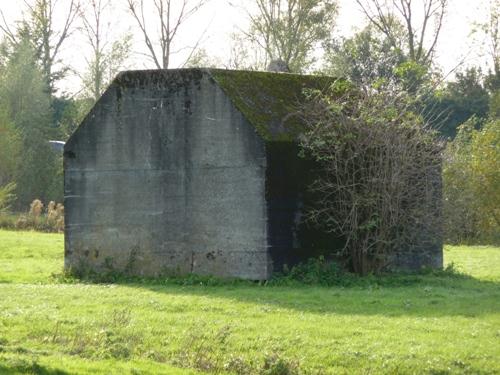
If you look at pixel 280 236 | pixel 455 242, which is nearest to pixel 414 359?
pixel 280 236

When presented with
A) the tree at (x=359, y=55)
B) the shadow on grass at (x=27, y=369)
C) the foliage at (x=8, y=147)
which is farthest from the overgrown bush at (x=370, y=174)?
the foliage at (x=8, y=147)

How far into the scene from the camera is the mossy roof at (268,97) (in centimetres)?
2144

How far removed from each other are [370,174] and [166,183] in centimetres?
440

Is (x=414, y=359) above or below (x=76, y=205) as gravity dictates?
below

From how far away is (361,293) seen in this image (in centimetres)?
1903

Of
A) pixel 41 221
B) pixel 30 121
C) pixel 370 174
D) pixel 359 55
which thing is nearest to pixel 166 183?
pixel 370 174

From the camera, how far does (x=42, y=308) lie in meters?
17.1

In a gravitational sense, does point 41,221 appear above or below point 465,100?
below

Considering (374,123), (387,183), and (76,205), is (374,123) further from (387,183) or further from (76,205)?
(76,205)

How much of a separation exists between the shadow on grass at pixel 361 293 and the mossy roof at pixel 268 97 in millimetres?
3246

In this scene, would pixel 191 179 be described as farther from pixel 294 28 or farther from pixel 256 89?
pixel 294 28

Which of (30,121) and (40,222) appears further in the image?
(30,121)

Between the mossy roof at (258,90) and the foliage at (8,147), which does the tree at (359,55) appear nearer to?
the foliage at (8,147)

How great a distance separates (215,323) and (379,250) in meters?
7.53
